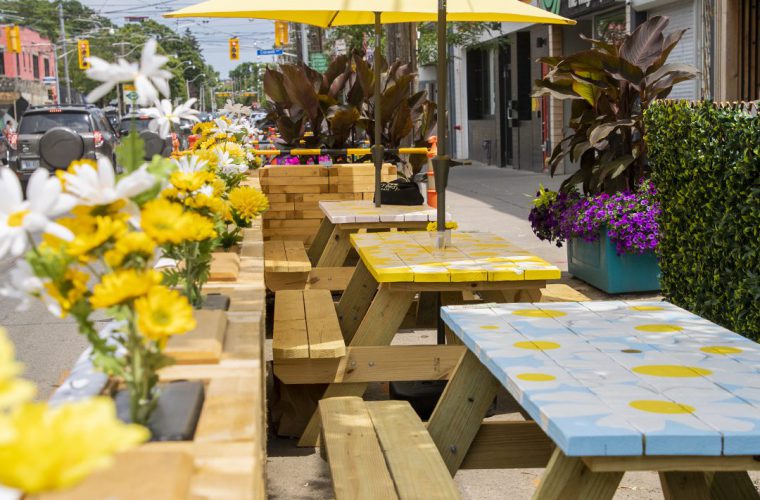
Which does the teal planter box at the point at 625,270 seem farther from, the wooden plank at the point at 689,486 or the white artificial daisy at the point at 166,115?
the white artificial daisy at the point at 166,115

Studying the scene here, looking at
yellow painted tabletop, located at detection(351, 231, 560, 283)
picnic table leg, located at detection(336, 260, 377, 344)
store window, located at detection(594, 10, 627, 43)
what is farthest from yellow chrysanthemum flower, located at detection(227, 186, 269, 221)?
store window, located at detection(594, 10, 627, 43)

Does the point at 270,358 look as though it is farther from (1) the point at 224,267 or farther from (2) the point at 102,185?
(2) the point at 102,185

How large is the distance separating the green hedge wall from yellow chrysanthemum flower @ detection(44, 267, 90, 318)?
12.8 ft

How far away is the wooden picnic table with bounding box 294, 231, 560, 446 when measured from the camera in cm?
460

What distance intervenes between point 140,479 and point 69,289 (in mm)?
431

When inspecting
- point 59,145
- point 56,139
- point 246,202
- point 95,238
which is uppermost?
point 56,139

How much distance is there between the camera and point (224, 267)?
3471mm

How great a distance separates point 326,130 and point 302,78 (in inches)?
47.6

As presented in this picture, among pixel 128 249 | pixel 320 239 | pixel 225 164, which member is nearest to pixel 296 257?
pixel 320 239

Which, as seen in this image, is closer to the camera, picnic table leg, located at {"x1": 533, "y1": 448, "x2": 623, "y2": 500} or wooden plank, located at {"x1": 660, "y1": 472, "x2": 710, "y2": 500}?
picnic table leg, located at {"x1": 533, "y1": 448, "x2": 623, "y2": 500}

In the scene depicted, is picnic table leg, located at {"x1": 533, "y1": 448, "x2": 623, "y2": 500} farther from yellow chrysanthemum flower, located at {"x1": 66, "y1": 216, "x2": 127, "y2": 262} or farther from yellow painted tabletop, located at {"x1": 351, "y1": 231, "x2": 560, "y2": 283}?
yellow painted tabletop, located at {"x1": 351, "y1": 231, "x2": 560, "y2": 283}

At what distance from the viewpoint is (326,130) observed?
11.4m

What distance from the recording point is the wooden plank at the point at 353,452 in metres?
3.10

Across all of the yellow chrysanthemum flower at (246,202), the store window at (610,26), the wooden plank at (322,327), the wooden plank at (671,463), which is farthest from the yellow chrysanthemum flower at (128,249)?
the store window at (610,26)
